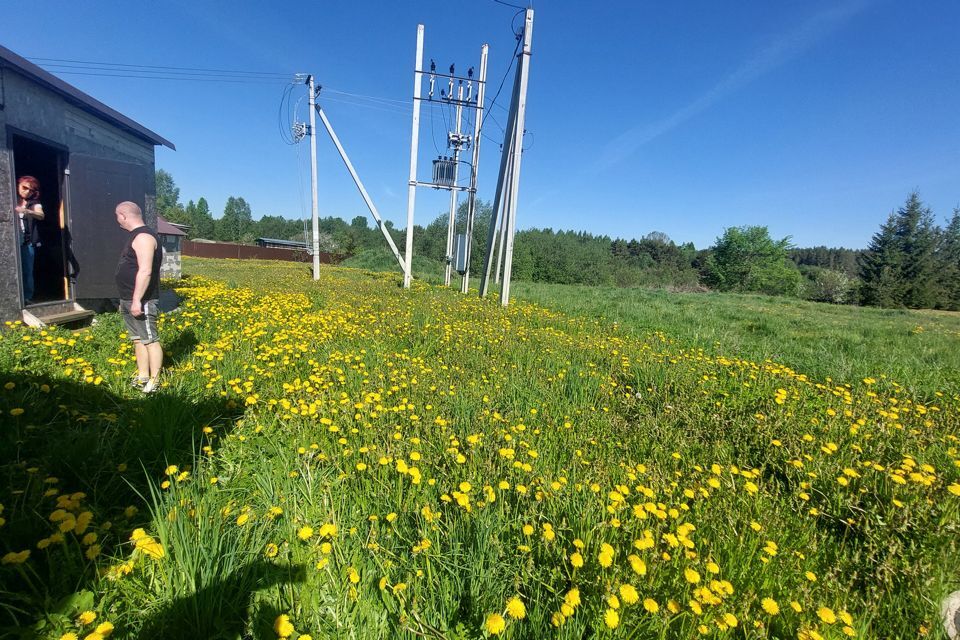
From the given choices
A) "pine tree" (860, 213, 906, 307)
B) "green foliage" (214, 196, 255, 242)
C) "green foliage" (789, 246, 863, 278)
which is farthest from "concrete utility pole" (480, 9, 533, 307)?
"green foliage" (789, 246, 863, 278)

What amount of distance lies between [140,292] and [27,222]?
4.09m

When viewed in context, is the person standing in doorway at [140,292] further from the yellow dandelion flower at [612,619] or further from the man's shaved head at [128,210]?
the yellow dandelion flower at [612,619]

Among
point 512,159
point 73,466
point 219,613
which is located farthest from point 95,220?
point 512,159

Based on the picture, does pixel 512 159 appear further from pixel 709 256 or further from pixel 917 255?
pixel 709 256

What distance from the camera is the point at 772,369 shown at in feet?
15.2

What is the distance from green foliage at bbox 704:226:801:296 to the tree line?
0.51 ft

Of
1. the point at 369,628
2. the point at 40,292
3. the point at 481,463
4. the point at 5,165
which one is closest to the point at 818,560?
the point at 481,463

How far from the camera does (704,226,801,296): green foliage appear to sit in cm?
6178

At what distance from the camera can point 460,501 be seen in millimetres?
1924

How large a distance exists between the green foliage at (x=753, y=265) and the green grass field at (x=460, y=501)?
70.3m

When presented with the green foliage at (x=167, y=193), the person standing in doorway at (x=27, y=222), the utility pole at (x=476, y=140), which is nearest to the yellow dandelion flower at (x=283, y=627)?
the person standing in doorway at (x=27, y=222)

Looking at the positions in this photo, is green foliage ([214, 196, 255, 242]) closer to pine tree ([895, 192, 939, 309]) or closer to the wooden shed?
the wooden shed

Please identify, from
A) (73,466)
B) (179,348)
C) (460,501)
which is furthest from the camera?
(179,348)

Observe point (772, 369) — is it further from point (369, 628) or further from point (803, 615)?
point (369, 628)
